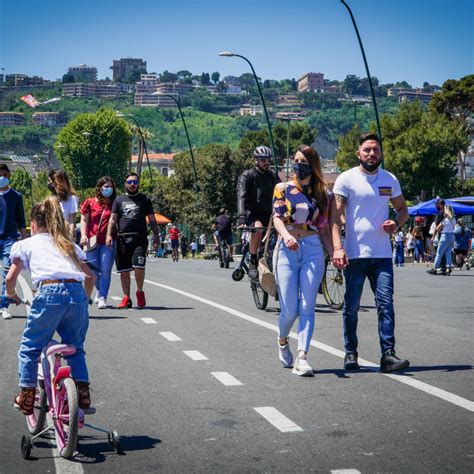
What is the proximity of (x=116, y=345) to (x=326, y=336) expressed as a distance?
7.28ft

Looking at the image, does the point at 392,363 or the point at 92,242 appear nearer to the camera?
the point at 392,363

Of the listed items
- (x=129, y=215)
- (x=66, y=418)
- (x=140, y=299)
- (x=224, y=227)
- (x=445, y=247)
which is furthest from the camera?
(x=224, y=227)

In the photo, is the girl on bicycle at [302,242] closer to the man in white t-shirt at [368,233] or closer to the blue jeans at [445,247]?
the man in white t-shirt at [368,233]

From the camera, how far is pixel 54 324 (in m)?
5.97

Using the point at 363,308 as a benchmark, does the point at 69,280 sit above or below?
above

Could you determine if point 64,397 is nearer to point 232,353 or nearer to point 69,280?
point 69,280

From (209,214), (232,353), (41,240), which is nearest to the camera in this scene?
(41,240)

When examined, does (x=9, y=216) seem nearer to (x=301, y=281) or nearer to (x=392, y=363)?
(x=301, y=281)

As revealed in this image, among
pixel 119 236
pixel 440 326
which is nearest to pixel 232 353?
pixel 440 326

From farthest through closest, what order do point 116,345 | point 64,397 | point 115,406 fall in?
point 116,345
point 115,406
point 64,397

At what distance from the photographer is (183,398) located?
292 inches

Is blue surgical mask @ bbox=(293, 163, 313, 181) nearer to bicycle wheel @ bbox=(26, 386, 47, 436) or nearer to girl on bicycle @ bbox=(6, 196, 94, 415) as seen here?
girl on bicycle @ bbox=(6, 196, 94, 415)

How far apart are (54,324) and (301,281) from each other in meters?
2.93

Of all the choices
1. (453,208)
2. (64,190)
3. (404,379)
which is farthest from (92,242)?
(453,208)
